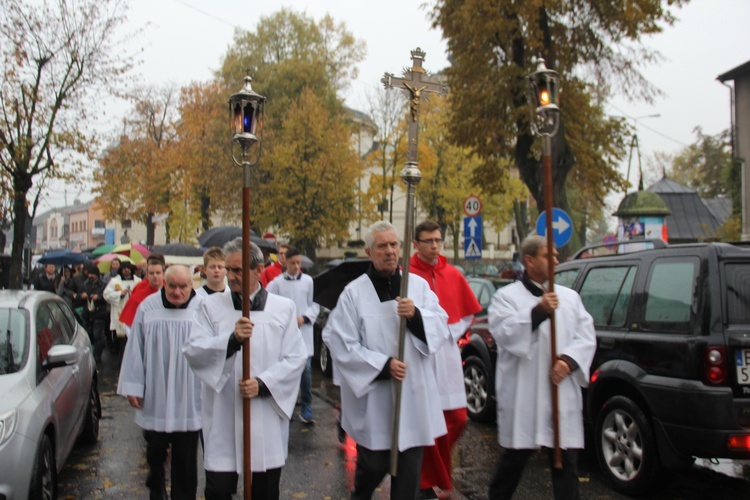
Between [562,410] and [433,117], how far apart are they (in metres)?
39.9

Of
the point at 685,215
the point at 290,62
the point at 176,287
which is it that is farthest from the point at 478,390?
the point at 290,62

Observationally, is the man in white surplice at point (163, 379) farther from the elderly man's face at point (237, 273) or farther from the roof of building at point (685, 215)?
the roof of building at point (685, 215)

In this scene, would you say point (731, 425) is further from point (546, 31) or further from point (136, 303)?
point (546, 31)

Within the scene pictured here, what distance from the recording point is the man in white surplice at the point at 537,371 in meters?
4.52

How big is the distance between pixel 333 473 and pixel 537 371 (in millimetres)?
2589

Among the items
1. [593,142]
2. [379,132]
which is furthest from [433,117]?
[593,142]

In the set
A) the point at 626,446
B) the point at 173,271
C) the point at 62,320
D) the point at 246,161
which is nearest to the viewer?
the point at 246,161

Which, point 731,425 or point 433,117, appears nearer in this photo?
point 731,425

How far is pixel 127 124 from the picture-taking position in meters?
42.6

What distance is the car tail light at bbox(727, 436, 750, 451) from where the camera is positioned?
4.86 meters

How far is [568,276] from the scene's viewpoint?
7164 mm

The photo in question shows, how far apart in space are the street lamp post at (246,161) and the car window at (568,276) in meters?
3.67

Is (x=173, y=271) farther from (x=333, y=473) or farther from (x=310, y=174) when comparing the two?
(x=310, y=174)

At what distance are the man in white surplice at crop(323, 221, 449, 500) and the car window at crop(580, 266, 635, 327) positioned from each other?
2.34 metres
